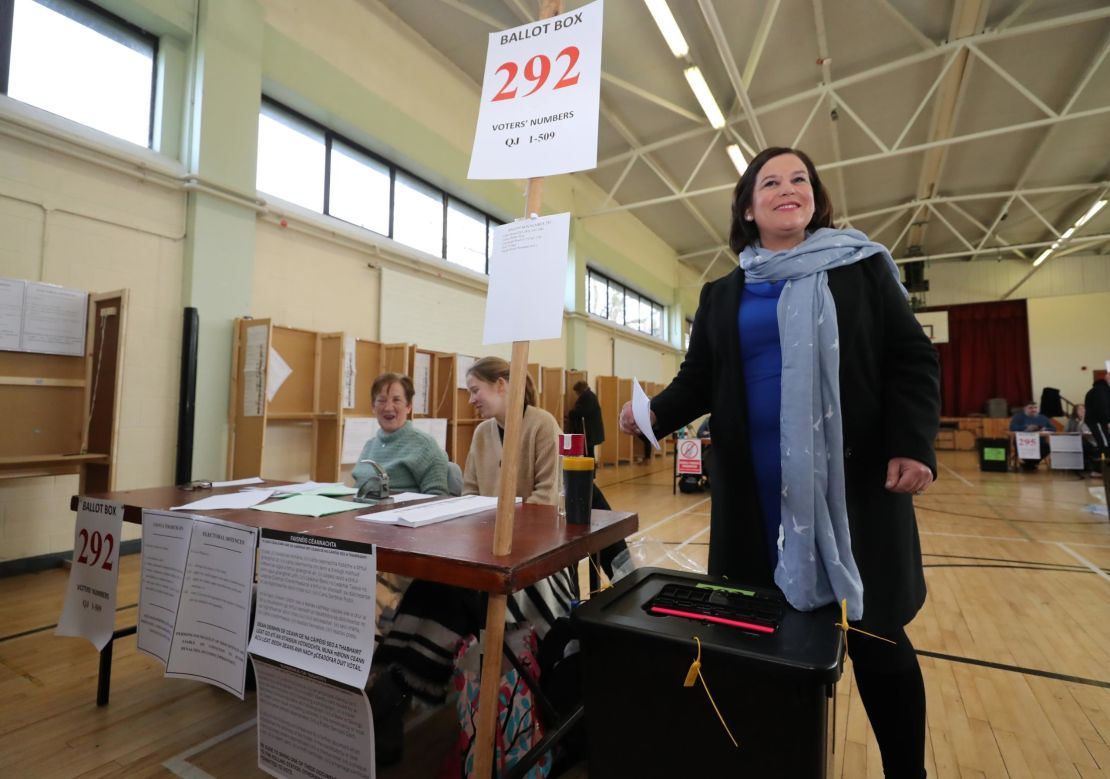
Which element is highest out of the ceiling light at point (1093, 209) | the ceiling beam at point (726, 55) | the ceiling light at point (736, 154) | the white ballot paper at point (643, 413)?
the ceiling light at point (1093, 209)

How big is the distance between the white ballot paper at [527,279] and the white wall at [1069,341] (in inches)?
691

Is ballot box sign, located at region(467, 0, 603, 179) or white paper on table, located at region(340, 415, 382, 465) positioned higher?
ballot box sign, located at region(467, 0, 603, 179)

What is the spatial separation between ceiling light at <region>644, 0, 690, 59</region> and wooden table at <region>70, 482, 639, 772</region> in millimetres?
4631

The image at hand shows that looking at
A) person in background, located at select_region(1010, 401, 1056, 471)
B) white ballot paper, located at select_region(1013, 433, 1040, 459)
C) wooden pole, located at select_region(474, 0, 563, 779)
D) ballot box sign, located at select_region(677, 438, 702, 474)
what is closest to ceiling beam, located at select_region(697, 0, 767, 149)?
ballot box sign, located at select_region(677, 438, 702, 474)

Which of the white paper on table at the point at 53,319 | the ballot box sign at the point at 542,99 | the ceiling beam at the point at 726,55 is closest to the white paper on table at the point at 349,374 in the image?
the white paper on table at the point at 53,319

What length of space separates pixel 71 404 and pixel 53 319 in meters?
0.50

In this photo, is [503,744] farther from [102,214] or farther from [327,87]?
[327,87]

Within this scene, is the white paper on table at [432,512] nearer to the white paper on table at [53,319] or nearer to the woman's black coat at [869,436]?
the woman's black coat at [869,436]

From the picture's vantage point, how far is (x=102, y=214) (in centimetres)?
350

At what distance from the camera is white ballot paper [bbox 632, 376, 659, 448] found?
1164mm

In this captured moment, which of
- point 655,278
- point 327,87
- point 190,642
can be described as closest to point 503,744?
point 190,642

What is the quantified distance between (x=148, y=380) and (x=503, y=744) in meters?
3.70

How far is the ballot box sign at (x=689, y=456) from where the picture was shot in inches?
249

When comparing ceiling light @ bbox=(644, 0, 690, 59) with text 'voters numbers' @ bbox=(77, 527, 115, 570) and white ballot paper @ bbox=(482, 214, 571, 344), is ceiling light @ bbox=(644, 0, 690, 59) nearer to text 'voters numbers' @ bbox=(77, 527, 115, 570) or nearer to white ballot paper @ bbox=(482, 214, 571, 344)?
white ballot paper @ bbox=(482, 214, 571, 344)
